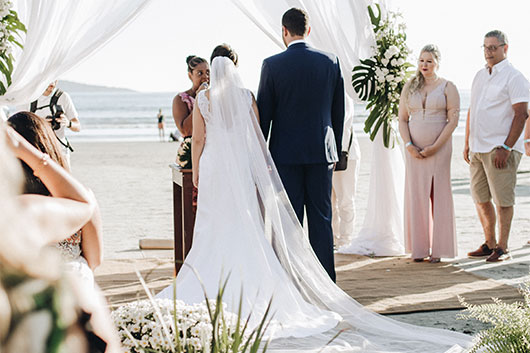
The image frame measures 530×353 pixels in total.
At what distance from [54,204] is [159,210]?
8834 mm

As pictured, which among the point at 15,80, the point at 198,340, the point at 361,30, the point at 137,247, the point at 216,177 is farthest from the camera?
the point at 137,247

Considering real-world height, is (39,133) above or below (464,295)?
above

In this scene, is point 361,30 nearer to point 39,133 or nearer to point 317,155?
point 317,155

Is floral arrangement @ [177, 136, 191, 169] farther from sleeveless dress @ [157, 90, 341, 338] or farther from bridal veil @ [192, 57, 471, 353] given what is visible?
bridal veil @ [192, 57, 471, 353]

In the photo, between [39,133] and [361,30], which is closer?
[39,133]

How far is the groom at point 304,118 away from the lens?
476 centimetres

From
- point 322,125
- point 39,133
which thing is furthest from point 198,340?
point 322,125

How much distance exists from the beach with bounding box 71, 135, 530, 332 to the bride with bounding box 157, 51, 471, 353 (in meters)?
0.56

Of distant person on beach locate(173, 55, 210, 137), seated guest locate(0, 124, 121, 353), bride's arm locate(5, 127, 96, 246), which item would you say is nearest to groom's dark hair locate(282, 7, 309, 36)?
distant person on beach locate(173, 55, 210, 137)

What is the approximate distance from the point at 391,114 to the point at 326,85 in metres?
1.63

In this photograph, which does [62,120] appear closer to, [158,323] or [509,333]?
[158,323]

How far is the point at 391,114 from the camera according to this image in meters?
6.28

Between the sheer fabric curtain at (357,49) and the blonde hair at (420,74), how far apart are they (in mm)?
545

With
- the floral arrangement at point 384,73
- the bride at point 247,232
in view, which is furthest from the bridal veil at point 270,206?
the floral arrangement at point 384,73
